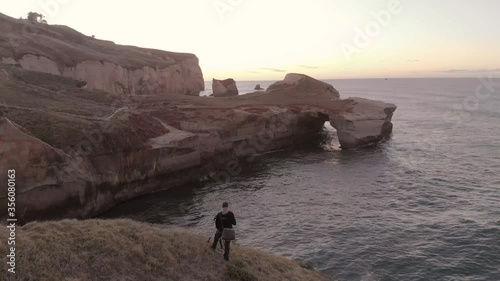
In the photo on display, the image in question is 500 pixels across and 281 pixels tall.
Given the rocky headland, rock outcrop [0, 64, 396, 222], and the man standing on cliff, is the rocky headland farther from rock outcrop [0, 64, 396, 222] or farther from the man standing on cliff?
the man standing on cliff

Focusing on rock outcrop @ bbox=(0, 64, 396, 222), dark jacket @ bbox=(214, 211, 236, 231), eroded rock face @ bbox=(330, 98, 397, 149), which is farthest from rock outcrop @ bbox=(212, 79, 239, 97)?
dark jacket @ bbox=(214, 211, 236, 231)

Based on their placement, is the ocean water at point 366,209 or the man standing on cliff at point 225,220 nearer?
the man standing on cliff at point 225,220

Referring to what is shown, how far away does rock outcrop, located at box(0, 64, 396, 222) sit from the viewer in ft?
88.2

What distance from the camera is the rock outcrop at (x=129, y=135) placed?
26.9 meters

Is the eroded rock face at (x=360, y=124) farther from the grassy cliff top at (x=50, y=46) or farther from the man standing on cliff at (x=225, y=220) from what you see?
the grassy cliff top at (x=50, y=46)

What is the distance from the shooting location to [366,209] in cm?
3130

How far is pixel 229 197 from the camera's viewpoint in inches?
1394

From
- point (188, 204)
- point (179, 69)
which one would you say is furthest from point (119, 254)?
point (179, 69)

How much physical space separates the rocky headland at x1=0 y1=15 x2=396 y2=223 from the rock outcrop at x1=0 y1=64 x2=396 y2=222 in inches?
3.8

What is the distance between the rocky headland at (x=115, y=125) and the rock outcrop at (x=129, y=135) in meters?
0.10

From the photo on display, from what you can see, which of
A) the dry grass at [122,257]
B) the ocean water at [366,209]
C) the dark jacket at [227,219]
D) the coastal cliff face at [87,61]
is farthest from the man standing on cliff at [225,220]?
the coastal cliff face at [87,61]

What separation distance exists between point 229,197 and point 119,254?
67.1 feet

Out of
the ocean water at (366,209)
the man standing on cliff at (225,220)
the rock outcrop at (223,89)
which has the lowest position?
the ocean water at (366,209)

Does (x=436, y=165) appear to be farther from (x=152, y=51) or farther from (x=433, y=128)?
(x=152, y=51)
